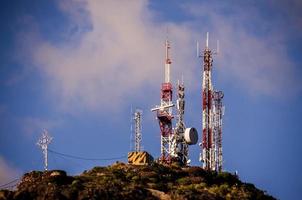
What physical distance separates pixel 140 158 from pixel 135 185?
50.1ft

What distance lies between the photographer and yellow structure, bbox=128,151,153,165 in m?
95.6

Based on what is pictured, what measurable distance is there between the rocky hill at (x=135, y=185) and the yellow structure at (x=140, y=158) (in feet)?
11.2

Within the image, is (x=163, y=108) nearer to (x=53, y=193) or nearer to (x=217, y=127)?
(x=217, y=127)

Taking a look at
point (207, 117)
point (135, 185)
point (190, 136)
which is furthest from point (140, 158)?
point (135, 185)

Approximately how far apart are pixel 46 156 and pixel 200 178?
17.3 metres

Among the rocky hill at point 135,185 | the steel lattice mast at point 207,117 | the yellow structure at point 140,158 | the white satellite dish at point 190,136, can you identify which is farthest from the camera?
the steel lattice mast at point 207,117

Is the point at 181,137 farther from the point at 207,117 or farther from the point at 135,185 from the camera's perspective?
the point at 135,185

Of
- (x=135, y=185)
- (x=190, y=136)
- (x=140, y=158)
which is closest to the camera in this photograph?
(x=135, y=185)

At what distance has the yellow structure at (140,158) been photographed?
314ft

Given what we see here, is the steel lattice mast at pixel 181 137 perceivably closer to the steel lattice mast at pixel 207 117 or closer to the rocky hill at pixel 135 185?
the steel lattice mast at pixel 207 117

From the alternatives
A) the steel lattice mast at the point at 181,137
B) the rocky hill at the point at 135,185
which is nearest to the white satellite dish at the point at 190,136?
the steel lattice mast at the point at 181,137

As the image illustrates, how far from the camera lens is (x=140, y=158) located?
9606 cm

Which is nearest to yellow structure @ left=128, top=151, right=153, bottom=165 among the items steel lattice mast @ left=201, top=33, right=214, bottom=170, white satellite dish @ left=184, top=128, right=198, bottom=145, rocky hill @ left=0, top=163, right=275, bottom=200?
rocky hill @ left=0, top=163, right=275, bottom=200

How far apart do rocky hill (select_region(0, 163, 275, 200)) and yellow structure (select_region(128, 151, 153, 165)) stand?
3415 mm
